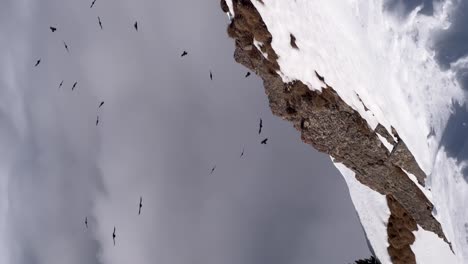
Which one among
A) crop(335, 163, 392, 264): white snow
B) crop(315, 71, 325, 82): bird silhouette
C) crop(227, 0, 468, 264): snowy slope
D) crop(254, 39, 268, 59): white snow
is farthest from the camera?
crop(335, 163, 392, 264): white snow

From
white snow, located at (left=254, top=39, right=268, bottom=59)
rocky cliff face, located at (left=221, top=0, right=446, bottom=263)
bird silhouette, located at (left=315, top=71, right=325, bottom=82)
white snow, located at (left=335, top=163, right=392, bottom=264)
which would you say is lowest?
white snow, located at (left=335, top=163, right=392, bottom=264)

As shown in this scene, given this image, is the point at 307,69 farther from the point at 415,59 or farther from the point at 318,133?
the point at 415,59

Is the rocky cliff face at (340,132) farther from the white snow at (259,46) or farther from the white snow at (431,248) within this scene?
the white snow at (431,248)

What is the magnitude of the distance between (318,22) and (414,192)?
8.40m

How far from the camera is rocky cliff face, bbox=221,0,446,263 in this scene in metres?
21.8

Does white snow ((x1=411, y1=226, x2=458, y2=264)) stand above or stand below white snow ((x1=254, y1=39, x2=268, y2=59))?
below

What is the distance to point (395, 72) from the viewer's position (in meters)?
11.5

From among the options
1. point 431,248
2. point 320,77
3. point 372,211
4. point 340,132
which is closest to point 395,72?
point 320,77

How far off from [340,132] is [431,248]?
711 cm

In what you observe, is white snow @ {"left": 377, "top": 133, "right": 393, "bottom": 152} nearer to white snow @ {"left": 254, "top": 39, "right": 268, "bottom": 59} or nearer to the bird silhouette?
the bird silhouette

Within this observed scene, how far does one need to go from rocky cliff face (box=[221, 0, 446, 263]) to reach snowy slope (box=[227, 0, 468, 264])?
1.93m

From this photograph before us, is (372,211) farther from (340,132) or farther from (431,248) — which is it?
(340,132)

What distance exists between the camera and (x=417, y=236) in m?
25.2

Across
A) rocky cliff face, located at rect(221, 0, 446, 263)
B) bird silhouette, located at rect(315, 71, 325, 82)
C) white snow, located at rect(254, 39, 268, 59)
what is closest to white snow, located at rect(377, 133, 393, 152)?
rocky cliff face, located at rect(221, 0, 446, 263)
